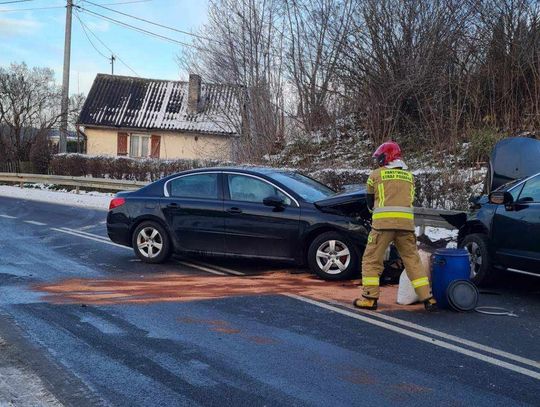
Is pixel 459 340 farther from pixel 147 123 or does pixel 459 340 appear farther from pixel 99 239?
pixel 147 123

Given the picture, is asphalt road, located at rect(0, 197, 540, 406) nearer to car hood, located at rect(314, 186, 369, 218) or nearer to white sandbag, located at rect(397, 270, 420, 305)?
white sandbag, located at rect(397, 270, 420, 305)

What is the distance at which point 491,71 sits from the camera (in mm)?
17062

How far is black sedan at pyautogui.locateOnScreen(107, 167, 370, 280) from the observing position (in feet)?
25.1

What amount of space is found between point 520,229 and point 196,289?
3.80 metres

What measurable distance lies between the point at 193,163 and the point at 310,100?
15.2 ft

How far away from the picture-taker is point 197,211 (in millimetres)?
8484

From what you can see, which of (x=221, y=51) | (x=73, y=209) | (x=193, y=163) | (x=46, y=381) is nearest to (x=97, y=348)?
(x=46, y=381)

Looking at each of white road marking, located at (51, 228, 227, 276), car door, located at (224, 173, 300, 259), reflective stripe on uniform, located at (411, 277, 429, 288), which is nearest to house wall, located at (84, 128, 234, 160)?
white road marking, located at (51, 228, 227, 276)

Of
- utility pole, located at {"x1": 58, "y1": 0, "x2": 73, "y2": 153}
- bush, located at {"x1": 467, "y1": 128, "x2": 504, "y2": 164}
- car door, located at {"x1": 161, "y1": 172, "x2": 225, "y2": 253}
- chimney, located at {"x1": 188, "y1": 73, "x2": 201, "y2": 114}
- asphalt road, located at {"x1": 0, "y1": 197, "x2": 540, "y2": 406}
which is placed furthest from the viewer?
chimney, located at {"x1": 188, "y1": 73, "x2": 201, "y2": 114}

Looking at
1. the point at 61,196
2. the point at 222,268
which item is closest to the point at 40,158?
the point at 61,196

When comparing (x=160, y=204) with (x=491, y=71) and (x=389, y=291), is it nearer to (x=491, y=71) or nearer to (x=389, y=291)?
(x=389, y=291)

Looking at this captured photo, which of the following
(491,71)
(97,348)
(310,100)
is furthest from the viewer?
(310,100)

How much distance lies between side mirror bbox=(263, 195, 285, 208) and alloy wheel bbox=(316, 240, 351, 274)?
2.56ft

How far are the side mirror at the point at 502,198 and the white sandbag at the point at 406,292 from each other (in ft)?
5.02
